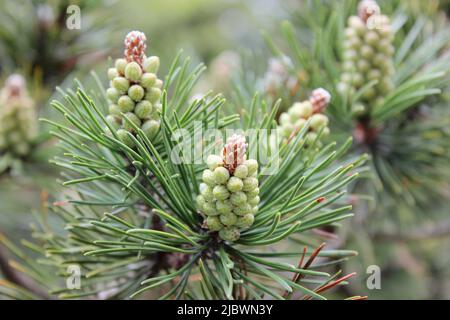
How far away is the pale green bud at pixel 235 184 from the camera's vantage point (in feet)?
1.90

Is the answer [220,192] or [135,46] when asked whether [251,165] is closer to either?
[220,192]

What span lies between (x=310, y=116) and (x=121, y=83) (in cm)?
27

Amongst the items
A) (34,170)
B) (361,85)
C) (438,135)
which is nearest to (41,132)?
(34,170)

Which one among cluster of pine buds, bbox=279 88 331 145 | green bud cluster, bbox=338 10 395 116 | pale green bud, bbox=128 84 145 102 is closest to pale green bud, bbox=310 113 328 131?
cluster of pine buds, bbox=279 88 331 145

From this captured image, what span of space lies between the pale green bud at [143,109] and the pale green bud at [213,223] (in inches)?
5.7

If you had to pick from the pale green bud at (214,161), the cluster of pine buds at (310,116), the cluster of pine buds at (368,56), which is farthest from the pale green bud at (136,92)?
the cluster of pine buds at (368,56)

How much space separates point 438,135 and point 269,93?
0.32 metres

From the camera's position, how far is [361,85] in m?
0.89

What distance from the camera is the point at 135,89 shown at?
605mm

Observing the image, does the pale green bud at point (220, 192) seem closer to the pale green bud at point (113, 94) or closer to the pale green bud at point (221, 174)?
the pale green bud at point (221, 174)

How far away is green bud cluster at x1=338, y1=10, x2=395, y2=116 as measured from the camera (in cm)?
86

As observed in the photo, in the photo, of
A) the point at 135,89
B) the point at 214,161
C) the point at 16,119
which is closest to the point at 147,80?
the point at 135,89

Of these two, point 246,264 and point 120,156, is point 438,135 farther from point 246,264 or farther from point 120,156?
point 120,156

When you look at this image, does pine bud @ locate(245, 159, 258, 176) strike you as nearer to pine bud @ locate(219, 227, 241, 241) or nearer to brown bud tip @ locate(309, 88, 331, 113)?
pine bud @ locate(219, 227, 241, 241)
